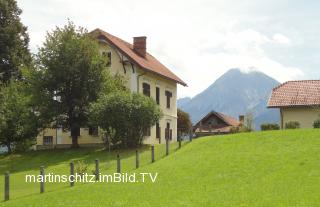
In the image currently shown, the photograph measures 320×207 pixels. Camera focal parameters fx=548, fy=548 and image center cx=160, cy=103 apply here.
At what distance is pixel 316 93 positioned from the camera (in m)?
50.0

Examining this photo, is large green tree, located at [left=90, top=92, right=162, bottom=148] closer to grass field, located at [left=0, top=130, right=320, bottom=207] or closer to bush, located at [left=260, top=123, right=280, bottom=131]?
grass field, located at [left=0, top=130, right=320, bottom=207]

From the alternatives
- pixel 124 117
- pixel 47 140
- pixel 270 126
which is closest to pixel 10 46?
pixel 47 140

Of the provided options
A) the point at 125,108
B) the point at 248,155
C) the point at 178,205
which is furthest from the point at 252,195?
the point at 125,108

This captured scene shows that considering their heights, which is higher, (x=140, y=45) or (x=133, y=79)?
(x=140, y=45)

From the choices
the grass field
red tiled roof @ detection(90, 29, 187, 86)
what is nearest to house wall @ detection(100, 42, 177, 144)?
red tiled roof @ detection(90, 29, 187, 86)

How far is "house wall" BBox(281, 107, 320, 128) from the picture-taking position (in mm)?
47656

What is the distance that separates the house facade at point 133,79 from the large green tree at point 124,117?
7.00 meters

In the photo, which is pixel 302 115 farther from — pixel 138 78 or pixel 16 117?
pixel 16 117

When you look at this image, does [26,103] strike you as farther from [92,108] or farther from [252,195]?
[252,195]

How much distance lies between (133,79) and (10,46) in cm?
1276

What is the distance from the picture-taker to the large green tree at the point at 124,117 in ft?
125

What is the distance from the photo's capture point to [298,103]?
4853 cm

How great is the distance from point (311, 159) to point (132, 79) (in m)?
27.0

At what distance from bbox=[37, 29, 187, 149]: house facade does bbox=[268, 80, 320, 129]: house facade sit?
10406 millimetres
